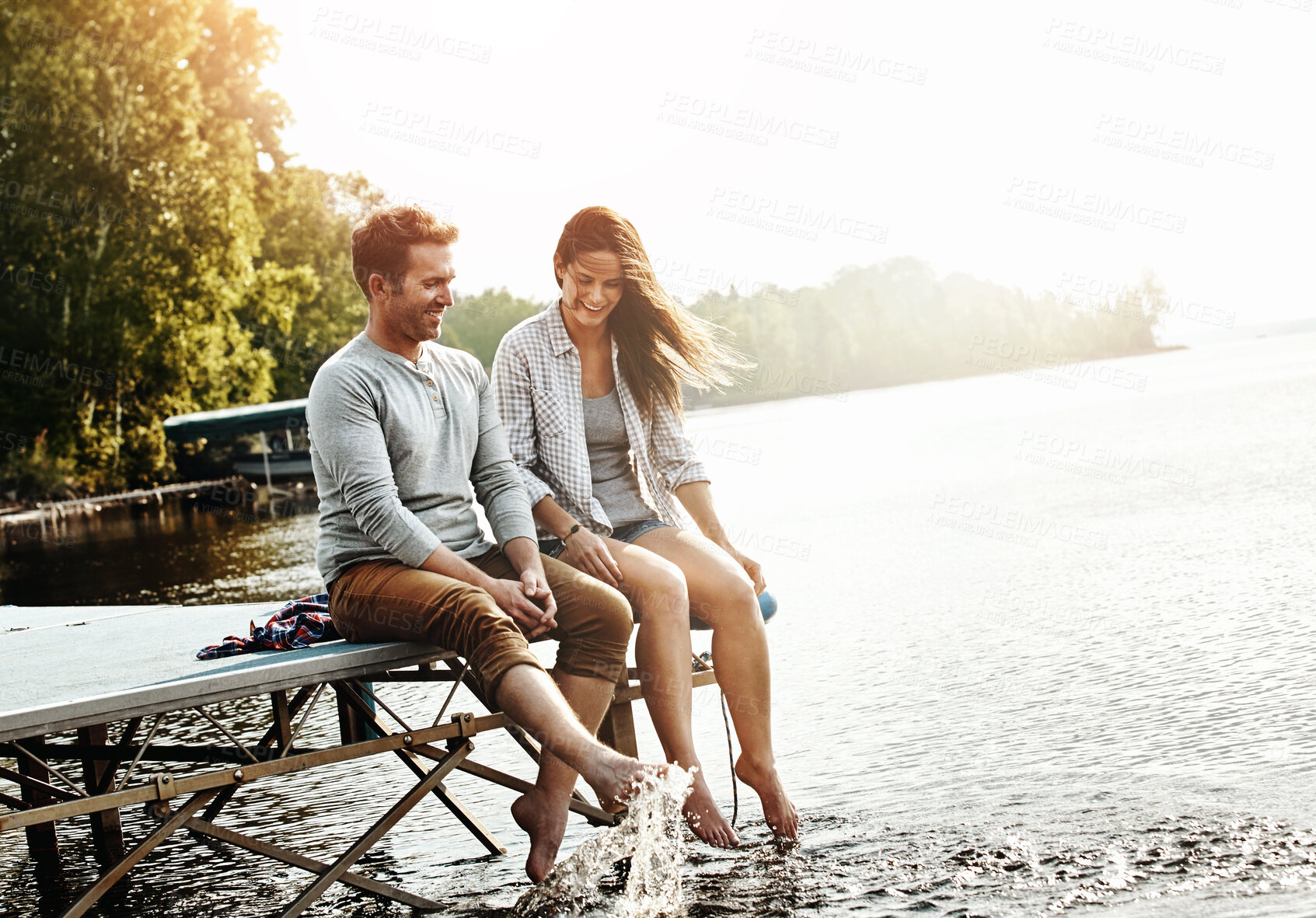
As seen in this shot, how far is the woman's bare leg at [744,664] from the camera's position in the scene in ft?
12.9

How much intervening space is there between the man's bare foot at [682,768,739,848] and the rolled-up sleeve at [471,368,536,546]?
91cm

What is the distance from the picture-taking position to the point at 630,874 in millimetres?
3627

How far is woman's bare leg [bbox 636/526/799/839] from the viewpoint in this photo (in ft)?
12.9

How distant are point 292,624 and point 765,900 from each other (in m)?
1.67

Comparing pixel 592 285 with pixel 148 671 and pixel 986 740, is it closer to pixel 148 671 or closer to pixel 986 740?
pixel 148 671

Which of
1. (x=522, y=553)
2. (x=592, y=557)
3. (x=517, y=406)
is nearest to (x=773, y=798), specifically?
(x=592, y=557)

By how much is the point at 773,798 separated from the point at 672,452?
4.02 ft

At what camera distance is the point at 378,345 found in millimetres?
3818

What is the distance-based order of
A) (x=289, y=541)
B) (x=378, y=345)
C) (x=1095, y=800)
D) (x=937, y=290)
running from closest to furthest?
(x=378, y=345) → (x=1095, y=800) → (x=289, y=541) → (x=937, y=290)

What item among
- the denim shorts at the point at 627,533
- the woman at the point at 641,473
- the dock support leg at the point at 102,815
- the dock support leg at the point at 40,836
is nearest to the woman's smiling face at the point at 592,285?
the woman at the point at 641,473

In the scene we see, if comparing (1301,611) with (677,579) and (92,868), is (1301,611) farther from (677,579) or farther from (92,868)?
(92,868)

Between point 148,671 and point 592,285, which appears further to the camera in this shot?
point 592,285

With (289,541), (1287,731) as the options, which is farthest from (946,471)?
(1287,731)

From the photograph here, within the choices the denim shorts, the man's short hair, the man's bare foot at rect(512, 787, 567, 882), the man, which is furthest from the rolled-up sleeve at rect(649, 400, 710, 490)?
the man's bare foot at rect(512, 787, 567, 882)
